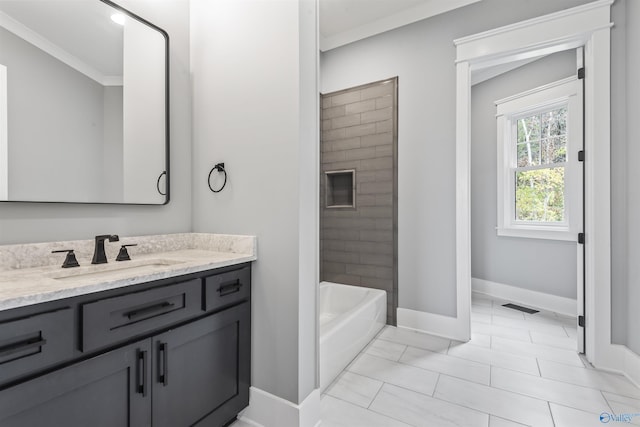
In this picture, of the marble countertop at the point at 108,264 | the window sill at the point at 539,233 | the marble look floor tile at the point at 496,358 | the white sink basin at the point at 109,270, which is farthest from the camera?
the window sill at the point at 539,233

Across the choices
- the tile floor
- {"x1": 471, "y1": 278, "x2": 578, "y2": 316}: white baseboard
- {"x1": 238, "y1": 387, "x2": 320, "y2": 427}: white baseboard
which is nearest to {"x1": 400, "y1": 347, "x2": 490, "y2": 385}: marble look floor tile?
the tile floor

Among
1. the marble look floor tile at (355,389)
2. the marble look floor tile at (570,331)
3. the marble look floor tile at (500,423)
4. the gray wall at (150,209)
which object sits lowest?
the marble look floor tile at (355,389)

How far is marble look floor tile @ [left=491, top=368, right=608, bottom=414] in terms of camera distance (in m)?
1.73

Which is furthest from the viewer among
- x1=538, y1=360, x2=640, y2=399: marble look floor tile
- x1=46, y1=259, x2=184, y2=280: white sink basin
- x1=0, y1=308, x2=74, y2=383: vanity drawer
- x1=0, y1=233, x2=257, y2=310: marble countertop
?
x1=538, y1=360, x2=640, y2=399: marble look floor tile

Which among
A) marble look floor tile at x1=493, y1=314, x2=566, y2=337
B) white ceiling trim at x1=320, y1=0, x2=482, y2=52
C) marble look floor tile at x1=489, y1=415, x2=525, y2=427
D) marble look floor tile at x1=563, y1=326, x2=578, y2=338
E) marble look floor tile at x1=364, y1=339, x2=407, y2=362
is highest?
white ceiling trim at x1=320, y1=0, x2=482, y2=52

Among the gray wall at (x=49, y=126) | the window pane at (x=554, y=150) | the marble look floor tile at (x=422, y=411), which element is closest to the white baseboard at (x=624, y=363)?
the marble look floor tile at (x=422, y=411)

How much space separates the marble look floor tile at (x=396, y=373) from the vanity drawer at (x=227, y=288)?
3.62 ft

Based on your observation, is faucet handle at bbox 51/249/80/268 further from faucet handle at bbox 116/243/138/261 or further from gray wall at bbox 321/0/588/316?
gray wall at bbox 321/0/588/316

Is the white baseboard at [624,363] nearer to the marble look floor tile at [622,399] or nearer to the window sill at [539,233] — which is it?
the marble look floor tile at [622,399]

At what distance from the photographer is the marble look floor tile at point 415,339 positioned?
2486 millimetres

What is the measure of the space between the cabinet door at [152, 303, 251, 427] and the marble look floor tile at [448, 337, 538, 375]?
5.55 ft

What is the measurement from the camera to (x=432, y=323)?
2.74 meters

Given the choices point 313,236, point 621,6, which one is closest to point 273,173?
point 313,236

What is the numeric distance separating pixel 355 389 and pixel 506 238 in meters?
3.07
